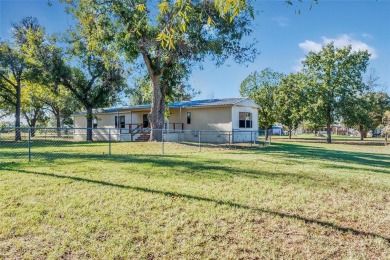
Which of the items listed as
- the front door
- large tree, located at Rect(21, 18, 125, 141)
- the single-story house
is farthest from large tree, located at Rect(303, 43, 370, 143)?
large tree, located at Rect(21, 18, 125, 141)

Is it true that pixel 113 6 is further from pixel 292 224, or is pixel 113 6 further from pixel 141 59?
pixel 292 224

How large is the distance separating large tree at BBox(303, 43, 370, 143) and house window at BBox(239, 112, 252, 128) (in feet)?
32.8

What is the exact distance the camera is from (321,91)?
2891 centimetres

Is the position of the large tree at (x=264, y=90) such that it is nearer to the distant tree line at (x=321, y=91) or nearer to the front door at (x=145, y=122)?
the distant tree line at (x=321, y=91)

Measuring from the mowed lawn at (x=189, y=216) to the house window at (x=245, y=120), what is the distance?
15.6 metres

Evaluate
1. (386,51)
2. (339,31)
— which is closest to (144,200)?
(339,31)

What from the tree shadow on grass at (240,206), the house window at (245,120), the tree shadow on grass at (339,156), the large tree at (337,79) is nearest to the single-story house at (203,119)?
the house window at (245,120)

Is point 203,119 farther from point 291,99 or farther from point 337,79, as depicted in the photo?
point 337,79

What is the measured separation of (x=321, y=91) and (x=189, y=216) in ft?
95.3

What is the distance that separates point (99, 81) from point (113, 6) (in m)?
12.9

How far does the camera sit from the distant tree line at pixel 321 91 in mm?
28469

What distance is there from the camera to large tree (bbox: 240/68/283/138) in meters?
33.2

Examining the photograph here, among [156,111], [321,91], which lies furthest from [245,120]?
[321,91]

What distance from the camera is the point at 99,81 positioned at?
25875 millimetres
